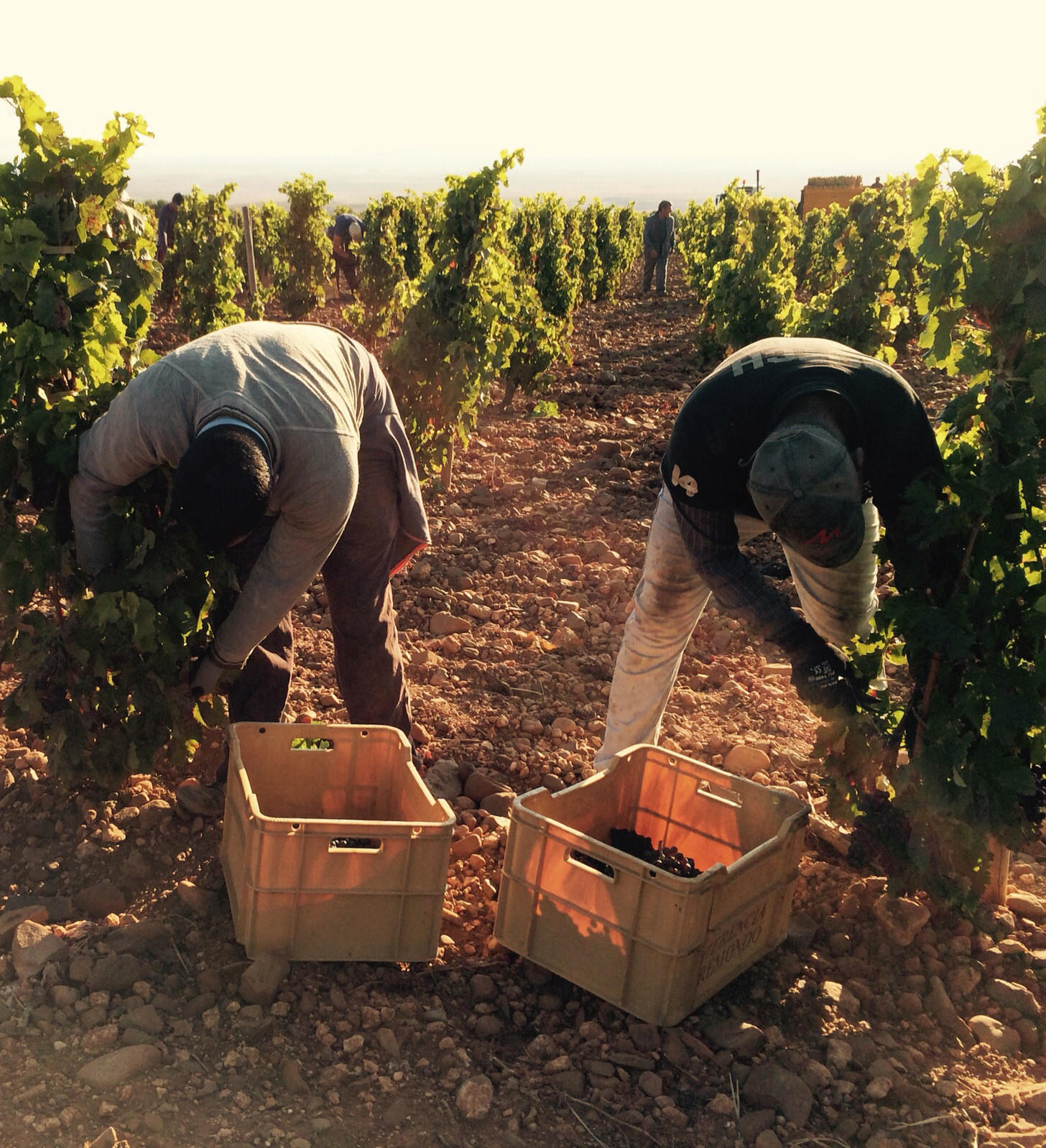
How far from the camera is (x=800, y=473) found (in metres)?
2.55

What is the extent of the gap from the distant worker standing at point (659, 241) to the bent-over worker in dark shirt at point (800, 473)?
16848mm

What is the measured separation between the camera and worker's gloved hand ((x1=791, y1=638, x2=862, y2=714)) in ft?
9.85

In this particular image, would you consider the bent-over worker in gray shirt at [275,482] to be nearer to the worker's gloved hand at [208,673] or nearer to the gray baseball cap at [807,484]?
the worker's gloved hand at [208,673]

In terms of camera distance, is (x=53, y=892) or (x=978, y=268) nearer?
(x=978, y=268)

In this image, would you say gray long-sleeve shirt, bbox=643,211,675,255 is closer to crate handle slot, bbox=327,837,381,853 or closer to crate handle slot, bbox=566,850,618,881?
crate handle slot, bbox=327,837,381,853

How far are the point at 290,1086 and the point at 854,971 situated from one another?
150 centimetres

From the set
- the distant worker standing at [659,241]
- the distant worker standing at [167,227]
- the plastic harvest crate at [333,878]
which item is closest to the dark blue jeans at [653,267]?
the distant worker standing at [659,241]

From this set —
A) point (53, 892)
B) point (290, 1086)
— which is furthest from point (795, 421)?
point (53, 892)

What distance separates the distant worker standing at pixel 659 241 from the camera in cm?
2038

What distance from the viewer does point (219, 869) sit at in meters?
3.29

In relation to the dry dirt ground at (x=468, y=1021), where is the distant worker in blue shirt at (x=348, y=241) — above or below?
above

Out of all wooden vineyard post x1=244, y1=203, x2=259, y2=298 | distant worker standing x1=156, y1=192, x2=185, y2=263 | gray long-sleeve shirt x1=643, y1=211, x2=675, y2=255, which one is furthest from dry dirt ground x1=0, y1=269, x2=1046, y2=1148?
gray long-sleeve shirt x1=643, y1=211, x2=675, y2=255

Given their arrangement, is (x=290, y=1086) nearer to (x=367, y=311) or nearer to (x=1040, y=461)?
(x=1040, y=461)

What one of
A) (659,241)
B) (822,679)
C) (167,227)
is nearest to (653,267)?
(659,241)
